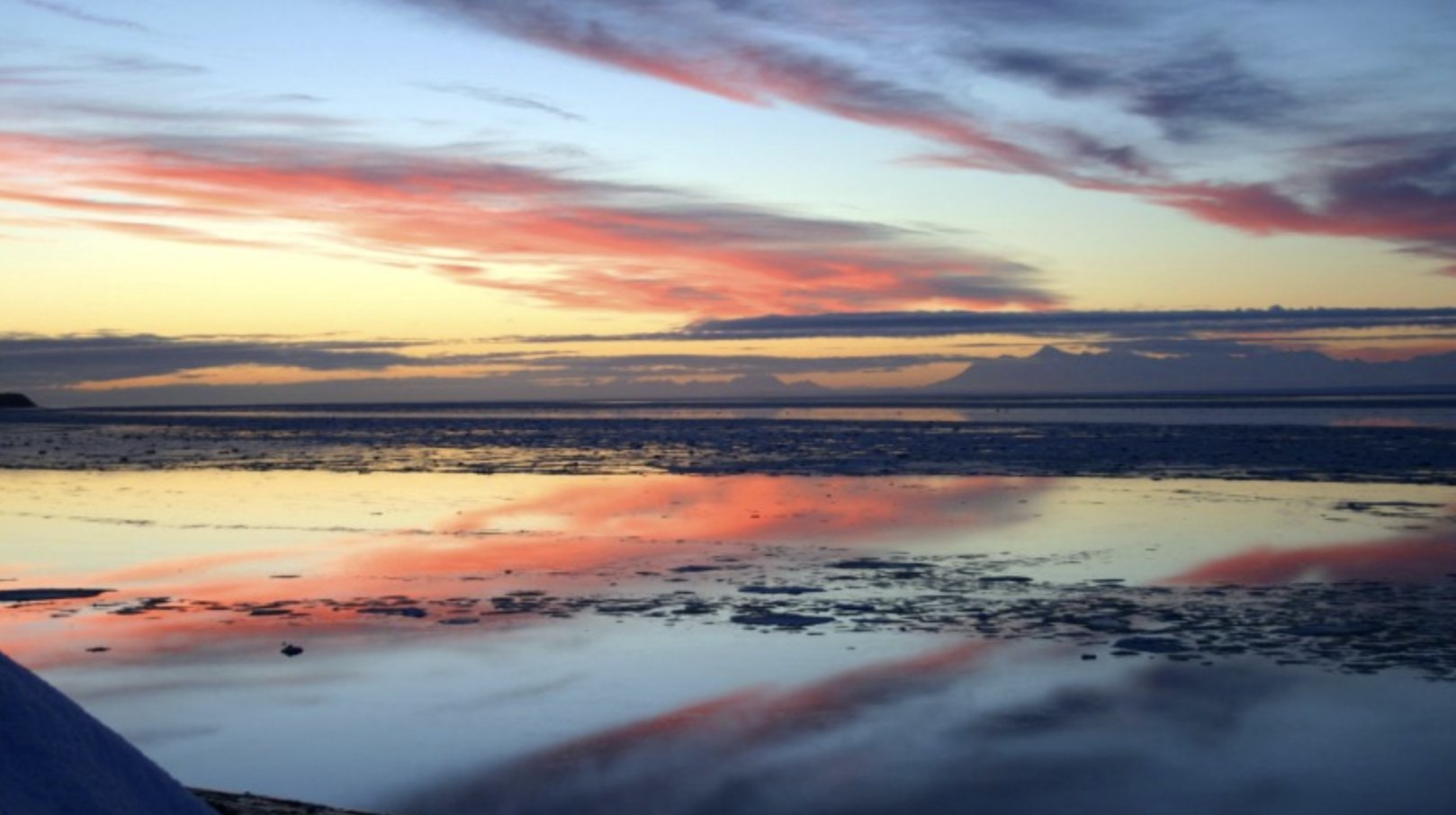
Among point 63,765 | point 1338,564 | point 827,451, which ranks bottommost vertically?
point 827,451

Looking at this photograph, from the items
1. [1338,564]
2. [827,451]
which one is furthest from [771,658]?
[827,451]

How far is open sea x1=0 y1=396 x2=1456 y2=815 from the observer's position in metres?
6.98

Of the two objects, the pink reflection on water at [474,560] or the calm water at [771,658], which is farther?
the pink reflection on water at [474,560]

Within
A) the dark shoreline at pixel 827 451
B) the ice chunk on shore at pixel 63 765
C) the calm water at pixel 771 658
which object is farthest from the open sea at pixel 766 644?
the dark shoreline at pixel 827 451

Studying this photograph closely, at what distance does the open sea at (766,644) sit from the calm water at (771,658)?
39 mm

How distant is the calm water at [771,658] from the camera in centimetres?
694

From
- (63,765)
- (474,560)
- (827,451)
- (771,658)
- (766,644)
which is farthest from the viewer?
(827,451)

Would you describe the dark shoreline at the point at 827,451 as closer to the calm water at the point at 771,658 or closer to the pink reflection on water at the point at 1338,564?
the calm water at the point at 771,658

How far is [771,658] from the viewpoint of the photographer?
9.75 m

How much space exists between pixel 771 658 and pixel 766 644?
1.52 ft

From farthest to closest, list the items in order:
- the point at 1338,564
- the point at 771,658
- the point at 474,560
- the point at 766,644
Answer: the point at 474,560 < the point at 1338,564 < the point at 766,644 < the point at 771,658

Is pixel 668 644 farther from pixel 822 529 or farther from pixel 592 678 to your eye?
pixel 822 529

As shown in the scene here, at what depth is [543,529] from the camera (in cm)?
1812

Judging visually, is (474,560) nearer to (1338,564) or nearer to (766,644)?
(766,644)
